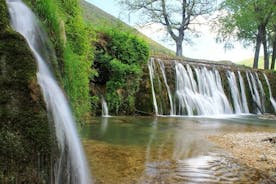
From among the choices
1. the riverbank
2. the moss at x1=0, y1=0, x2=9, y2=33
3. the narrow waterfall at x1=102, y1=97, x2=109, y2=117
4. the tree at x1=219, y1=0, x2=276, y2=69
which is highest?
the tree at x1=219, y1=0, x2=276, y2=69

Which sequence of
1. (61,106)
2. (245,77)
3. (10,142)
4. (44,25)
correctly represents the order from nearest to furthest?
(10,142)
(61,106)
(44,25)
(245,77)

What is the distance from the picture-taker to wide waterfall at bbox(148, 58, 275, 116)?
56.2ft

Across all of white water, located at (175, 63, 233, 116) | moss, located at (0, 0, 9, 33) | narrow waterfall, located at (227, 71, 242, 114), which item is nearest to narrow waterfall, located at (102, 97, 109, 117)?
white water, located at (175, 63, 233, 116)

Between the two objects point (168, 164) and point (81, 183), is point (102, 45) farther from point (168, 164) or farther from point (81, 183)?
point (81, 183)

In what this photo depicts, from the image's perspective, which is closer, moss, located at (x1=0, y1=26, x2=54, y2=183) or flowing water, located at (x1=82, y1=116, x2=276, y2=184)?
moss, located at (x1=0, y1=26, x2=54, y2=183)

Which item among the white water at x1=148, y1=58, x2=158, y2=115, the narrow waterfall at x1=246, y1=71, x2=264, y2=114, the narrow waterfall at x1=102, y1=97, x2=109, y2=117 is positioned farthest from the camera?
the narrow waterfall at x1=246, y1=71, x2=264, y2=114

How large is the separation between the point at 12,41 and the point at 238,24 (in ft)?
96.5

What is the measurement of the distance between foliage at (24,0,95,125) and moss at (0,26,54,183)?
1442 millimetres

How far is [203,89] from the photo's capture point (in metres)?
19.3

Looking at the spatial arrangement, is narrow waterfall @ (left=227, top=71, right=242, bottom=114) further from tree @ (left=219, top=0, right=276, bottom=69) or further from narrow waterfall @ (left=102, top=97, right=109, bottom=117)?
narrow waterfall @ (left=102, top=97, right=109, bottom=117)

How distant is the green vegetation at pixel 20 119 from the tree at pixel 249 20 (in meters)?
27.8

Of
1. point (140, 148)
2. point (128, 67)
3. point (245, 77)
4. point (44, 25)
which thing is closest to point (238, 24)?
point (245, 77)

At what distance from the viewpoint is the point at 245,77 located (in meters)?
23.1

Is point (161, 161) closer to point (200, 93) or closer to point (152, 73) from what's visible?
point (152, 73)
